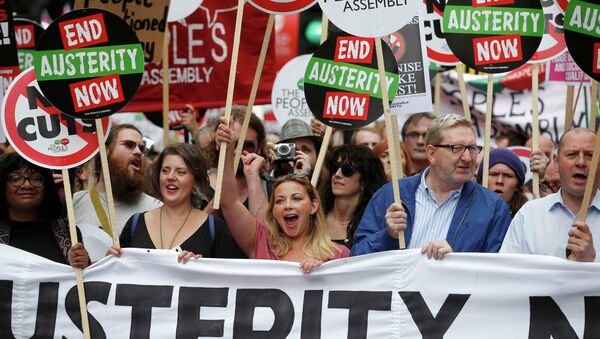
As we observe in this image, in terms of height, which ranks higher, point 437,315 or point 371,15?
point 371,15

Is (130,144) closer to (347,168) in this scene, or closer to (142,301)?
(347,168)

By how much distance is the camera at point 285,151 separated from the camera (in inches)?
297

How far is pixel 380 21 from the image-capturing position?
6.42 metres

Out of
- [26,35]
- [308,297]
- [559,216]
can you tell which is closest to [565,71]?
[559,216]

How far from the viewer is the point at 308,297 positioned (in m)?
6.27

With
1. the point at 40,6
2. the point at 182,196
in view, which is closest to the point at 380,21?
the point at 182,196

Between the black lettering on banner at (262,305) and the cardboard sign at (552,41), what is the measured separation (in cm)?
258

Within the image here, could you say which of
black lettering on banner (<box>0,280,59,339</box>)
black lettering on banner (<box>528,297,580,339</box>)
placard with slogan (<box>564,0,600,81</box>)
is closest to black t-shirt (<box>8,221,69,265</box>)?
black lettering on banner (<box>0,280,59,339</box>)

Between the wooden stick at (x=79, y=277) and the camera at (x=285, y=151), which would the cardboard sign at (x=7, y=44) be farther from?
the camera at (x=285, y=151)

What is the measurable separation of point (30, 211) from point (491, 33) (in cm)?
284

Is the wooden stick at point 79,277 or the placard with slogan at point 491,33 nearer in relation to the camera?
the wooden stick at point 79,277

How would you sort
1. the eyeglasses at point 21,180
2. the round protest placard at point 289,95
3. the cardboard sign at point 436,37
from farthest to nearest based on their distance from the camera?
the round protest placard at point 289,95
the cardboard sign at point 436,37
the eyeglasses at point 21,180

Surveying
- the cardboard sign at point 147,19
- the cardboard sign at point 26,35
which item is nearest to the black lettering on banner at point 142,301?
the cardboard sign at point 147,19

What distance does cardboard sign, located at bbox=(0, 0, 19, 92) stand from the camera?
779 cm
